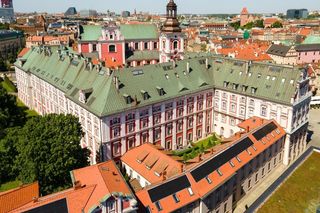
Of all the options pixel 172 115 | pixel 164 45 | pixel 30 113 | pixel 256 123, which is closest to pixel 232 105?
pixel 256 123

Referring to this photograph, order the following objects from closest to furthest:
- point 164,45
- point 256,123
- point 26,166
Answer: point 26,166 → point 256,123 → point 164,45

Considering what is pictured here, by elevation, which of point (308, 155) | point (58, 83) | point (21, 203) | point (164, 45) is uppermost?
point (164, 45)

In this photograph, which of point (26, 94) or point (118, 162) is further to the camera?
point (26, 94)

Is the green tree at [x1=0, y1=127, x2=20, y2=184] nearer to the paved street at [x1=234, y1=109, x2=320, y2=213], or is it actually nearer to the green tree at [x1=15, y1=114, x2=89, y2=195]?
the green tree at [x1=15, y1=114, x2=89, y2=195]

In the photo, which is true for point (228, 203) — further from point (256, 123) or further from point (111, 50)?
point (111, 50)

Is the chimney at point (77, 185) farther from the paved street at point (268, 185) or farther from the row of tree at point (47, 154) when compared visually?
the paved street at point (268, 185)

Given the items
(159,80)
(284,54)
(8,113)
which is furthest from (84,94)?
(284,54)

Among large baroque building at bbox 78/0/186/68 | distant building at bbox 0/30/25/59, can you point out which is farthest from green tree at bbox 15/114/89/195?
distant building at bbox 0/30/25/59
